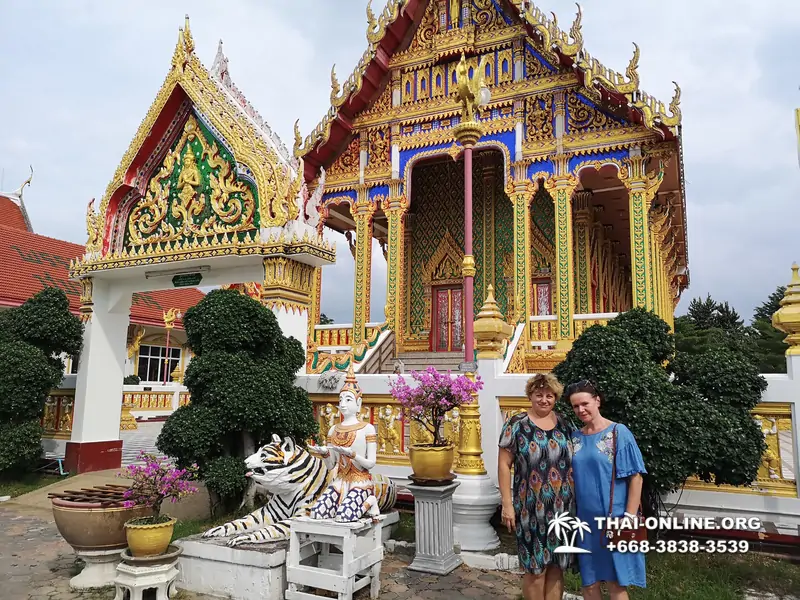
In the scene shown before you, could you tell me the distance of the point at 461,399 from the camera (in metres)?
5.04

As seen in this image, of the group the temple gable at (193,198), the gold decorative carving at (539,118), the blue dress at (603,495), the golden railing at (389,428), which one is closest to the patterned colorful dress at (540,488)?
the blue dress at (603,495)

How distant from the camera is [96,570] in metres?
4.34

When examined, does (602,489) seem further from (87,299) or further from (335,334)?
(335,334)

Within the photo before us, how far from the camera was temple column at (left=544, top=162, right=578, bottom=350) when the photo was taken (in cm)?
1009

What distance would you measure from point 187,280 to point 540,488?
5763 mm

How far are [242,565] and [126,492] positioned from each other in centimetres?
102

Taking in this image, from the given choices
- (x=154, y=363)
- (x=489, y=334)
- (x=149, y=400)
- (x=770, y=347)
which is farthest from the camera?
(x=770, y=347)

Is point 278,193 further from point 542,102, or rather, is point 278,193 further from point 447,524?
point 542,102

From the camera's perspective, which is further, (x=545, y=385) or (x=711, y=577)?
(x=711, y=577)

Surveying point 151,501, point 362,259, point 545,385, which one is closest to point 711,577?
point 545,385

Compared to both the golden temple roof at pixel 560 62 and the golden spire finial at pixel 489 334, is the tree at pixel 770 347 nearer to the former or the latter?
the golden temple roof at pixel 560 62

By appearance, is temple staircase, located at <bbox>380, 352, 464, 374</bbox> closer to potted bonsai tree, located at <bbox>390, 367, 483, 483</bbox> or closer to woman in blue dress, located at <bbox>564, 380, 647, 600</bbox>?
potted bonsai tree, located at <bbox>390, 367, 483, 483</bbox>

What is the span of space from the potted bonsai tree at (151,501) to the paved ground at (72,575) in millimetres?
457

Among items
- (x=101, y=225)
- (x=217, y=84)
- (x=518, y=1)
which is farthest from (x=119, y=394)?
(x=518, y=1)
